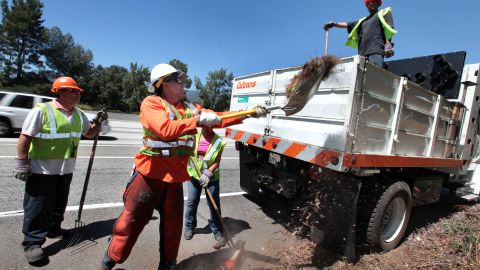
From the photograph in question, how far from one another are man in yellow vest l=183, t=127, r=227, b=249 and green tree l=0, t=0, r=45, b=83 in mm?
64719

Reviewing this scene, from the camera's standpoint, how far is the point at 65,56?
67125mm

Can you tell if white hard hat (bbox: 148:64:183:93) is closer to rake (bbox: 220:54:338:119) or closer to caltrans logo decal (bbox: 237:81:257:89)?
rake (bbox: 220:54:338:119)

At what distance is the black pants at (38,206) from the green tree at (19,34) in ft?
211

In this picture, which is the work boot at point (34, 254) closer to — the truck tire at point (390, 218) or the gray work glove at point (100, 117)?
the gray work glove at point (100, 117)

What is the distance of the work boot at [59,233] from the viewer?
3.75 m

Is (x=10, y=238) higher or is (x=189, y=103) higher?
(x=189, y=103)

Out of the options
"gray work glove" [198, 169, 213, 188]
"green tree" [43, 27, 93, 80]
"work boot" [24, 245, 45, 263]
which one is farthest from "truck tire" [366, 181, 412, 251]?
"green tree" [43, 27, 93, 80]

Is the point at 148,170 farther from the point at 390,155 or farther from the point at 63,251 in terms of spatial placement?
the point at 390,155

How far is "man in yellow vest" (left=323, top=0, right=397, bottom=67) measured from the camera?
4422mm

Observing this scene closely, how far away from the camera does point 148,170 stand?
280 cm

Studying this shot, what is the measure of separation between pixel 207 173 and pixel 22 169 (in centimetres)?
183

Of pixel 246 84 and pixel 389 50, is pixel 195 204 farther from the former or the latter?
pixel 389 50

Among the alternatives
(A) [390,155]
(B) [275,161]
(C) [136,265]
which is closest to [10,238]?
(C) [136,265]

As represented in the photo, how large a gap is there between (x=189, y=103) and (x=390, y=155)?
229 centimetres
